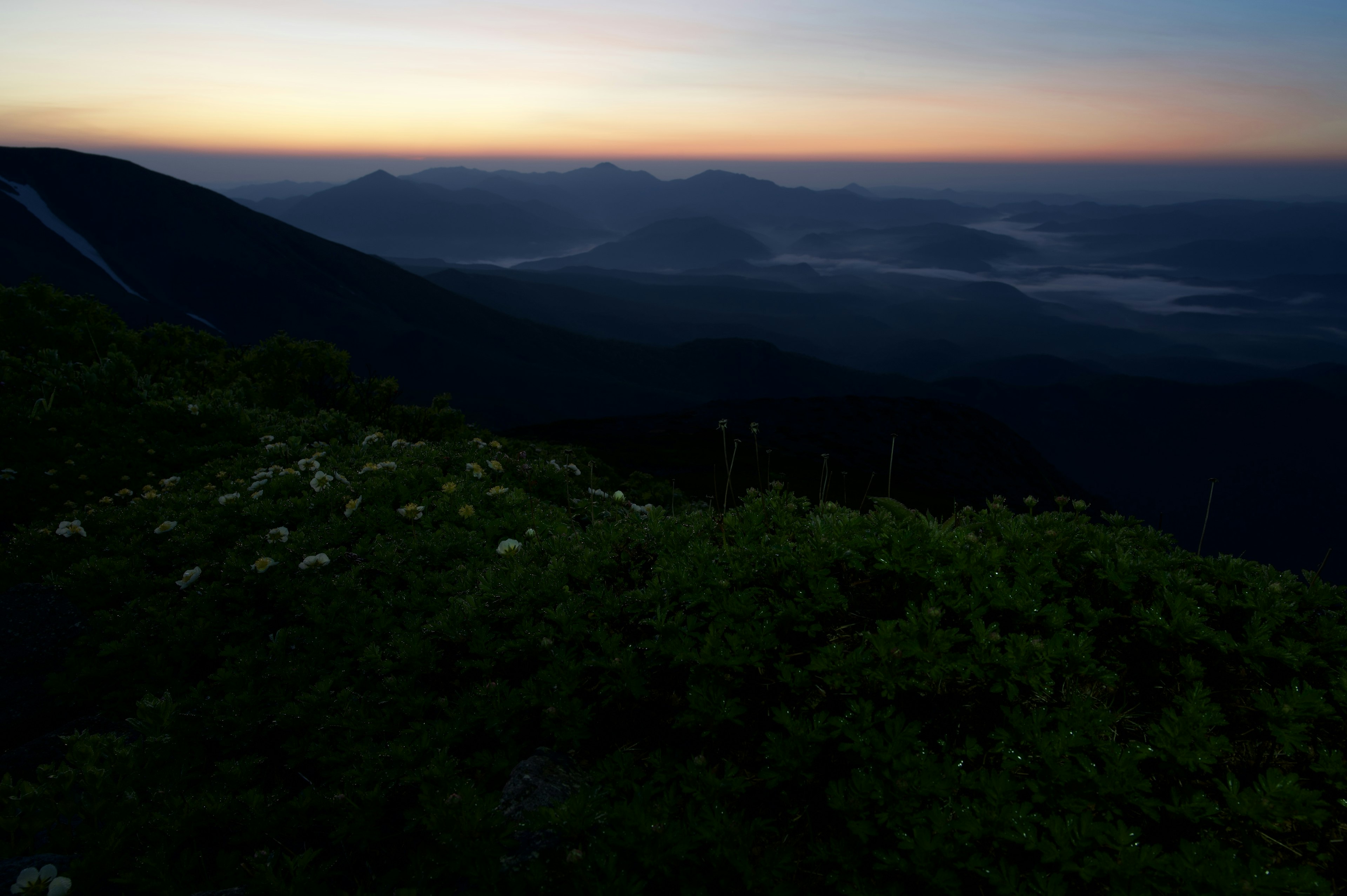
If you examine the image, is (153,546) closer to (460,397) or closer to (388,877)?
(388,877)

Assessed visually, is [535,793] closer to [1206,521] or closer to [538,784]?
[538,784]

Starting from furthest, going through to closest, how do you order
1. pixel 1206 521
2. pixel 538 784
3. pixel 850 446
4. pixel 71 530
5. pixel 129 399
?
pixel 850 446 → pixel 129 399 → pixel 71 530 → pixel 1206 521 → pixel 538 784

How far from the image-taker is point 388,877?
3.62 m

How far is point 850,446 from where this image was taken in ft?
212

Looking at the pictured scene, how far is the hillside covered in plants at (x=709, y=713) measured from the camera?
3.39 m

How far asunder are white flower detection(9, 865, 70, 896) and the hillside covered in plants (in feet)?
0.36

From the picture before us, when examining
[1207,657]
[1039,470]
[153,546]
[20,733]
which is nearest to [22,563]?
[153,546]

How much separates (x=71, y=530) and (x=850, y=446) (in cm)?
A: 6101

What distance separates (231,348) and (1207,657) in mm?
27701

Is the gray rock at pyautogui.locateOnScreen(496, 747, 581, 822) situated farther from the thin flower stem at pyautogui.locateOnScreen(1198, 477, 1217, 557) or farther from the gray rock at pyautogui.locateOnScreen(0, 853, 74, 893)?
the thin flower stem at pyautogui.locateOnScreen(1198, 477, 1217, 557)

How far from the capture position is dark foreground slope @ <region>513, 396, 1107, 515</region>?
50.0m

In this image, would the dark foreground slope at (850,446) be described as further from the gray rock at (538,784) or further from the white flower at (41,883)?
the white flower at (41,883)

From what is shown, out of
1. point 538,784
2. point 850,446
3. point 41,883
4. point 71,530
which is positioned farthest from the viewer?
point 850,446

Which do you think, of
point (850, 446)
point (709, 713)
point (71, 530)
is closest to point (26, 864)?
point (709, 713)
